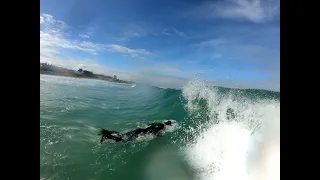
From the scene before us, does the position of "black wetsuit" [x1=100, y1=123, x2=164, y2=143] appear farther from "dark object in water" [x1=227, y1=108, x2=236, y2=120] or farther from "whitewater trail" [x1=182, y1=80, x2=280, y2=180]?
"dark object in water" [x1=227, y1=108, x2=236, y2=120]

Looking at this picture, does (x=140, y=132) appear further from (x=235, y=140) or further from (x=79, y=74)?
(x=235, y=140)

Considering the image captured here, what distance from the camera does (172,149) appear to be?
269cm

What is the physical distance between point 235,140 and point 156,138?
2.76ft

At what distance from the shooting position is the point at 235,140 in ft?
8.32

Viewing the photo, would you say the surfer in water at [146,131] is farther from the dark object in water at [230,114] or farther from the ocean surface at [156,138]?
the dark object in water at [230,114]

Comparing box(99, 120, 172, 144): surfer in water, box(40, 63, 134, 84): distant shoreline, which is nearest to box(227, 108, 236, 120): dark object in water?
box(99, 120, 172, 144): surfer in water

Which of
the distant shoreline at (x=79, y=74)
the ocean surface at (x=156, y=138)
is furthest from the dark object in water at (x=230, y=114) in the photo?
the distant shoreline at (x=79, y=74)

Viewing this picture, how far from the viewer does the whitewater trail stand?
2.47 metres

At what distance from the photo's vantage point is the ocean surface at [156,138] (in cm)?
249

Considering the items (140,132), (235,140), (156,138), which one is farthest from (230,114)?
(140,132)

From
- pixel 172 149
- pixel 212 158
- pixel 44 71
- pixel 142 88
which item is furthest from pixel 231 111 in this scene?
pixel 44 71
